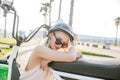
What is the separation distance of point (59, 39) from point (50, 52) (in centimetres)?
15

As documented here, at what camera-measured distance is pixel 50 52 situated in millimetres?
2496

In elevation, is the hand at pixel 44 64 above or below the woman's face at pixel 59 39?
below

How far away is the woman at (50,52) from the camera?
8.17 feet

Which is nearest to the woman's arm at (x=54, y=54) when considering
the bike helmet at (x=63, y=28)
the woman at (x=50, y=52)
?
the woman at (x=50, y=52)

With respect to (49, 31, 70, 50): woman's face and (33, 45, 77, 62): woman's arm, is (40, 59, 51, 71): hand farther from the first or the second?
(49, 31, 70, 50): woman's face

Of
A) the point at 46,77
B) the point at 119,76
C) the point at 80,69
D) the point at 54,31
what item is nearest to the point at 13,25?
the point at 54,31

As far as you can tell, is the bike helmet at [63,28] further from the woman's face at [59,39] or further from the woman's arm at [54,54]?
the woman's arm at [54,54]

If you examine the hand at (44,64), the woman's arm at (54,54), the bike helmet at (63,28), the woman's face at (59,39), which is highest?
the bike helmet at (63,28)

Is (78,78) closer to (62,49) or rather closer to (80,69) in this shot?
(80,69)

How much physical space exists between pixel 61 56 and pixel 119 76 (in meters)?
0.55

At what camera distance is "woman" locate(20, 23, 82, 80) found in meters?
2.49

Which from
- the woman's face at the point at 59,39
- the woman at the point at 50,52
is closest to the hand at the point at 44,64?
the woman at the point at 50,52

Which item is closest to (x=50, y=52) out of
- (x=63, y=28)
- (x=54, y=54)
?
(x=54, y=54)

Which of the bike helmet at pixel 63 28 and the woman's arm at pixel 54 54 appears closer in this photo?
→ the woman's arm at pixel 54 54
